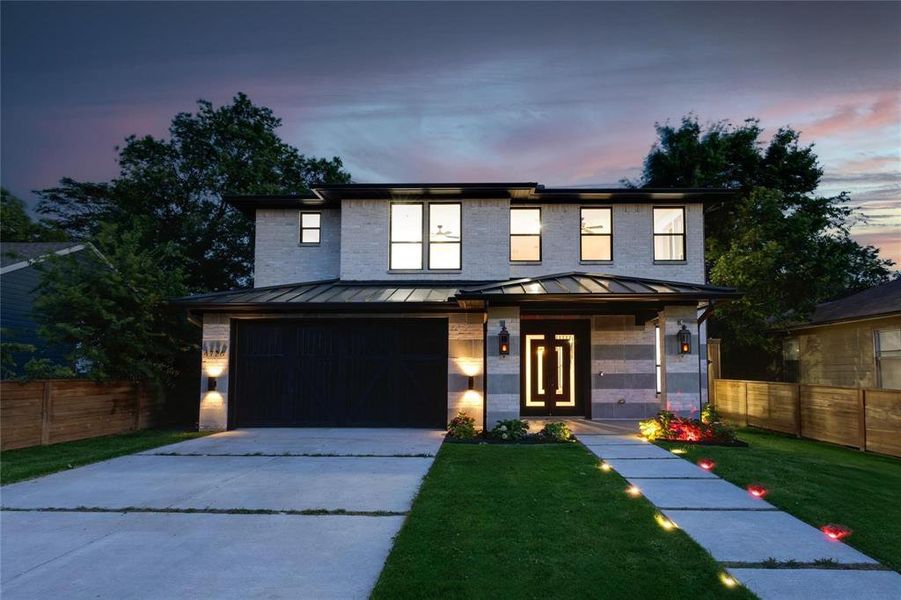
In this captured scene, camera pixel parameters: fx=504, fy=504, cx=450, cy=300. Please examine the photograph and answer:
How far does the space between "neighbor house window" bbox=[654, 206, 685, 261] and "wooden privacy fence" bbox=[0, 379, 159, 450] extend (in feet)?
48.1

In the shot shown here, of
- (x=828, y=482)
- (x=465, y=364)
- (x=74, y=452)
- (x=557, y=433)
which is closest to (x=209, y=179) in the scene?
(x=74, y=452)

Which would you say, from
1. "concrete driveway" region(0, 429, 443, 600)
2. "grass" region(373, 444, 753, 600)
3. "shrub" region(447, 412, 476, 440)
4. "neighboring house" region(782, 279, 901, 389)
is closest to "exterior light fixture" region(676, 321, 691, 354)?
"shrub" region(447, 412, 476, 440)

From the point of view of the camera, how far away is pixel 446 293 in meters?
12.8

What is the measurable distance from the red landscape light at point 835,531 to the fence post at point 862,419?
6.36 metres

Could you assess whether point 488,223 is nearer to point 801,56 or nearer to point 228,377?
point 228,377

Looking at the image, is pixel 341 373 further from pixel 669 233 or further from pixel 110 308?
pixel 669 233

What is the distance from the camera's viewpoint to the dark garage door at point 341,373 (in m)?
12.7

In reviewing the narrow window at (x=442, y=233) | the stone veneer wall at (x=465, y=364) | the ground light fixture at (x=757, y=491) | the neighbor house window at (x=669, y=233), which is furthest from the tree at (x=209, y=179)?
the ground light fixture at (x=757, y=491)

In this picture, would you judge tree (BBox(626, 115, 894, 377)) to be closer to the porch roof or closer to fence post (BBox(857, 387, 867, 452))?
the porch roof

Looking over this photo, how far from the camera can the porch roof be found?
10.8 meters

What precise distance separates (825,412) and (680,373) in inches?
122

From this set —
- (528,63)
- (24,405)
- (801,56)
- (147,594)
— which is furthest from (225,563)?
(801,56)

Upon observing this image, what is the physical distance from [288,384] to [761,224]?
54.9 ft

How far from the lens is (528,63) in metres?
15.6
